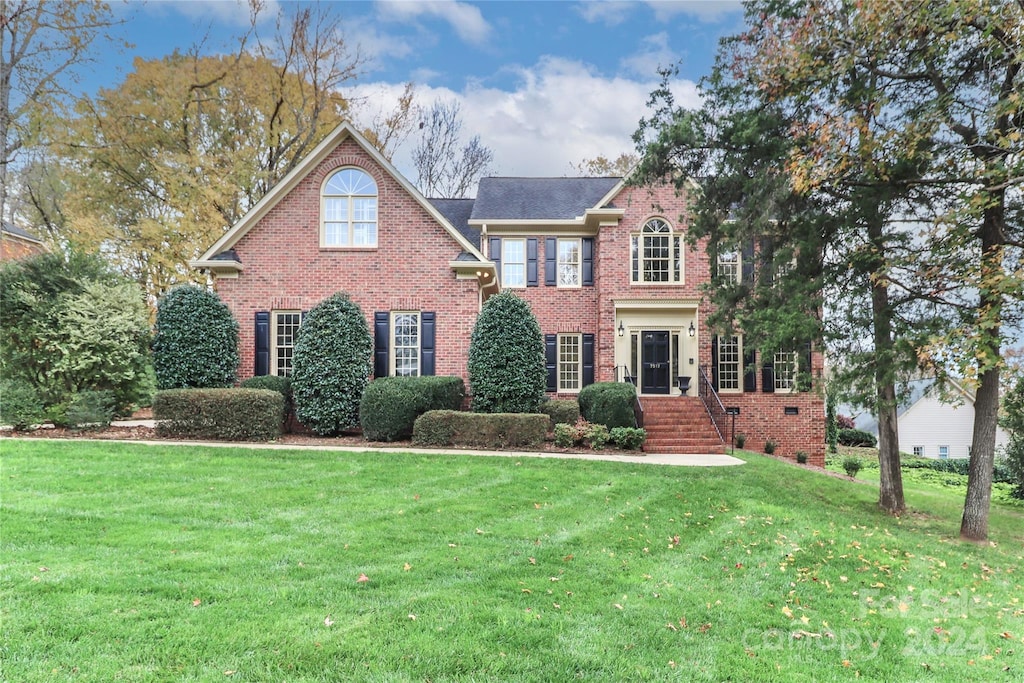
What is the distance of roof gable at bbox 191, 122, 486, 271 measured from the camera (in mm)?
13836

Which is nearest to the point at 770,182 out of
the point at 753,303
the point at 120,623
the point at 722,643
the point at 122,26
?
the point at 753,303

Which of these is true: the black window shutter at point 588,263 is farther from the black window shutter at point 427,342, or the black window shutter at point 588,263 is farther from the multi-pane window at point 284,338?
the multi-pane window at point 284,338

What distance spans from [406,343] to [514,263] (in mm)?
5456

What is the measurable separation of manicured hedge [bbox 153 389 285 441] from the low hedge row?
3171mm

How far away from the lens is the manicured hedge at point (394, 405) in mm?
11930

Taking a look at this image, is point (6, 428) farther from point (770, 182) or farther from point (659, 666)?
point (770, 182)

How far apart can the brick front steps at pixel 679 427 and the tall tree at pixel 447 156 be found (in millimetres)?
17581

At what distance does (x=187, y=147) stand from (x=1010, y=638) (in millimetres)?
26274

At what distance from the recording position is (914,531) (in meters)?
9.02

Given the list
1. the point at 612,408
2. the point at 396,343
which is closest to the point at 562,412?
the point at 612,408

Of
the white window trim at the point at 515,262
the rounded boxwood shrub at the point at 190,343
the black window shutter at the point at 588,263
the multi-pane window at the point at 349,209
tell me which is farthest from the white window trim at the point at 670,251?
the rounded boxwood shrub at the point at 190,343

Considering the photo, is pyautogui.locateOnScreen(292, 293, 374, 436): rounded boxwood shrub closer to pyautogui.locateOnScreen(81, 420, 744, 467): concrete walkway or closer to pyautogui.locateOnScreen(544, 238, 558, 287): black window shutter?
pyautogui.locateOnScreen(81, 420, 744, 467): concrete walkway

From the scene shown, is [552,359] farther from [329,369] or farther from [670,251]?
[329,369]

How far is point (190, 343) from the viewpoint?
1267 cm
